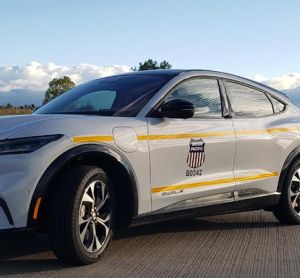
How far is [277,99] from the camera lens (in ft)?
23.0

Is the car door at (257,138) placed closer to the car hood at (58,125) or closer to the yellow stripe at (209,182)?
the yellow stripe at (209,182)

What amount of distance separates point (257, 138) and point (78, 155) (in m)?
2.44

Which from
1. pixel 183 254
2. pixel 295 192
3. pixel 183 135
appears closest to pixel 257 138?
pixel 295 192

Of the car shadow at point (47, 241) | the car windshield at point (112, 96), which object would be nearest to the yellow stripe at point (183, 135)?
the car windshield at point (112, 96)

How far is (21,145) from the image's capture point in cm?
435

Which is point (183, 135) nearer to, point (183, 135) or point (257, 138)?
point (183, 135)

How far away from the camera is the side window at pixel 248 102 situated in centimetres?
632

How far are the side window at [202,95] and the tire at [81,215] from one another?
4.46 ft

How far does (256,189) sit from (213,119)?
1.01 meters

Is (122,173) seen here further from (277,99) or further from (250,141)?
(277,99)

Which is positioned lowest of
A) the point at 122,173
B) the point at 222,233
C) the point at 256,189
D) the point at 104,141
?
the point at 222,233

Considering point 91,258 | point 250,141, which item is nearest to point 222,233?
point 250,141

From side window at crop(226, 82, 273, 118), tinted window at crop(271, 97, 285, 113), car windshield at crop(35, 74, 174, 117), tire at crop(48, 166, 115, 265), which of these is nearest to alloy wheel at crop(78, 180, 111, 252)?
tire at crop(48, 166, 115, 265)

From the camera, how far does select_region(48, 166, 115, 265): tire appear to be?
4449 millimetres
